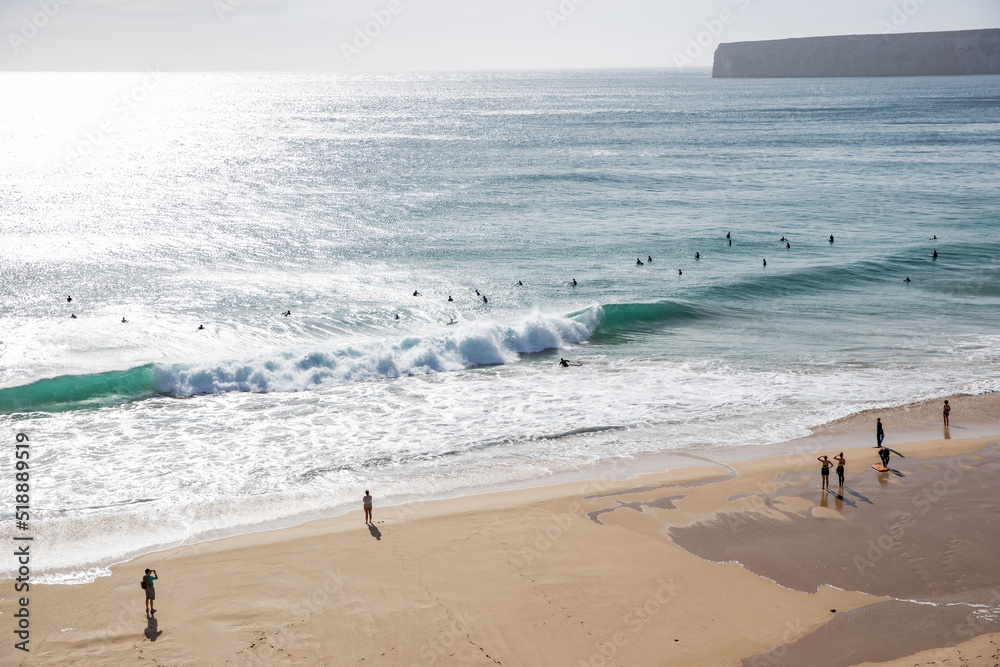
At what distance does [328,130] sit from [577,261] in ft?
257

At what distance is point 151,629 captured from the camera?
12219mm

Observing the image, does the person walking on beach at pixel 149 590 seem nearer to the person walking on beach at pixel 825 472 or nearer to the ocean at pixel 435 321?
the ocean at pixel 435 321

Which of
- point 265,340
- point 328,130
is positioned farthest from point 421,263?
point 328,130

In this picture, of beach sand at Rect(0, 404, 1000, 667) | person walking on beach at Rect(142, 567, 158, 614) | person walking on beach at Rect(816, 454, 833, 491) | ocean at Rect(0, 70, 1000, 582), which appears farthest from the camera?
ocean at Rect(0, 70, 1000, 582)

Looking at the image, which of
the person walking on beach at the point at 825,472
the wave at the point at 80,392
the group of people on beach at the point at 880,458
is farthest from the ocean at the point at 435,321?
the person walking on beach at the point at 825,472

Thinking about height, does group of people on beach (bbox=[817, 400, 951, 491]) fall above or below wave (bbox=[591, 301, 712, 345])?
below

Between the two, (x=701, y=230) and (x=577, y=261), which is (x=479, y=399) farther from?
(x=701, y=230)

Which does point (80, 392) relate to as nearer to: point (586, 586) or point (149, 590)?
point (149, 590)

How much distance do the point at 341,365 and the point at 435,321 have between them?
5.53 meters

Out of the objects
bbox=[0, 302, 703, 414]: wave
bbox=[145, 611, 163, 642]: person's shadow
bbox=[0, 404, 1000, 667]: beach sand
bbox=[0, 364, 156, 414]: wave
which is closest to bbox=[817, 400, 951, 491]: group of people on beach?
bbox=[0, 404, 1000, 667]: beach sand

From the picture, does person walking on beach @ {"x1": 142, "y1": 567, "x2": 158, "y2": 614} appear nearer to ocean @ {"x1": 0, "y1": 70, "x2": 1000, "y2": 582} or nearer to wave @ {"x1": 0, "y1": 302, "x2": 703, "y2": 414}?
ocean @ {"x1": 0, "y1": 70, "x2": 1000, "y2": 582}

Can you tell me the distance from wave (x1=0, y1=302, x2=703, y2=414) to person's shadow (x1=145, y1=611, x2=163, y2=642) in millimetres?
11806

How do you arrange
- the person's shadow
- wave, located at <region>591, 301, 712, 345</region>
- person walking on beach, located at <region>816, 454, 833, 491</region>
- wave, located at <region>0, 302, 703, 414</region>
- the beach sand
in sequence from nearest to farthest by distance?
the beach sand, the person's shadow, person walking on beach, located at <region>816, 454, 833, 491</region>, wave, located at <region>0, 302, 703, 414</region>, wave, located at <region>591, 301, 712, 345</region>

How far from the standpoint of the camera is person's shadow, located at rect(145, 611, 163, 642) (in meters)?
12.0
